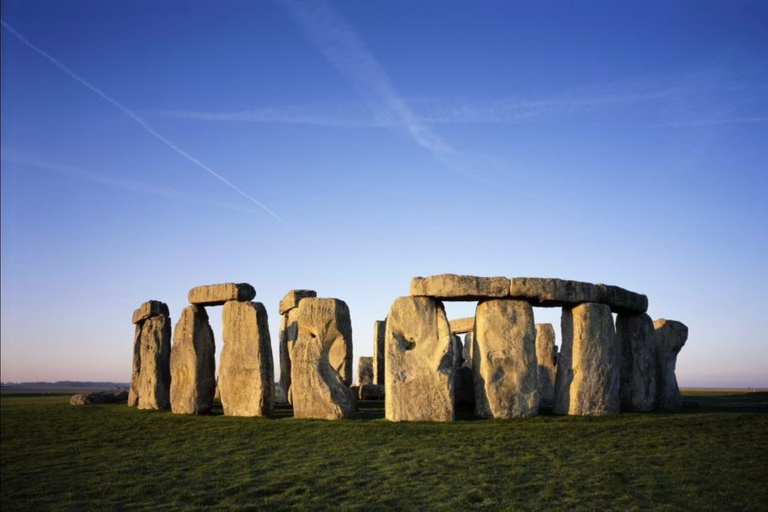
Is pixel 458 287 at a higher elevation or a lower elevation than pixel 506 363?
higher

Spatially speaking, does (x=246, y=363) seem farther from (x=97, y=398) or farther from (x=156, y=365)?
(x=97, y=398)

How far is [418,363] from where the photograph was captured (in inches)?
536

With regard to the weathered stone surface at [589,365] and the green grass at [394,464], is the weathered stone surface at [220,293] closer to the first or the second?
the green grass at [394,464]

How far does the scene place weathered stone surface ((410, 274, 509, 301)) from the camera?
45.0 feet

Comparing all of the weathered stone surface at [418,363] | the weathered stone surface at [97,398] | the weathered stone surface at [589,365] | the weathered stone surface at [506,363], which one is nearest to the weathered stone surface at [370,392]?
the weathered stone surface at [418,363]

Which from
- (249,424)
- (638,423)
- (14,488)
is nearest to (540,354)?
(638,423)

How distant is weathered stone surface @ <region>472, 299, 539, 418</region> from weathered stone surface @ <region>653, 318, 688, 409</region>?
16.5 ft

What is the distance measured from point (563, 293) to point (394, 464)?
248 inches

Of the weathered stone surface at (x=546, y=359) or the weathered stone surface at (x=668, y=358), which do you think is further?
the weathered stone surface at (x=546, y=359)

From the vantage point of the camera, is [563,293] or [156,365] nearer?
[563,293]

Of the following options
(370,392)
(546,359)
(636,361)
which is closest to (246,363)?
(370,392)

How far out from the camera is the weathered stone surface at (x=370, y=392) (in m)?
20.4

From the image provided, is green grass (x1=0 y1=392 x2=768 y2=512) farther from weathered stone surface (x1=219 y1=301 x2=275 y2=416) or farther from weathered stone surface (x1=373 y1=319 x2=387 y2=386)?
weathered stone surface (x1=373 y1=319 x2=387 y2=386)

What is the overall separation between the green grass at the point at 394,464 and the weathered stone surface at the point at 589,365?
742 mm
